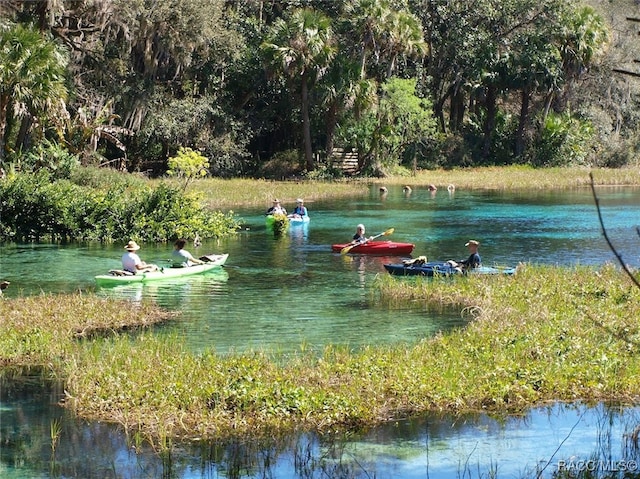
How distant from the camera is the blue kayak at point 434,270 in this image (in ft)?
79.0

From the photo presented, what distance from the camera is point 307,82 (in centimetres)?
5809

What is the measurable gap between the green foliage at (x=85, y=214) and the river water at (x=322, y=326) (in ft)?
3.65

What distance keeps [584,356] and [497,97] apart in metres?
61.3

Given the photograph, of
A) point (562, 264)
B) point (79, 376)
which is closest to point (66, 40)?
point (562, 264)

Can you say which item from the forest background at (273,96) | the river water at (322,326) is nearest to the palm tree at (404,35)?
the forest background at (273,96)

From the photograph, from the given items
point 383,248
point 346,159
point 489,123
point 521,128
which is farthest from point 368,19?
point 383,248

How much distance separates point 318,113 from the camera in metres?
60.5

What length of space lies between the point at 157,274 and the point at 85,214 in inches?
343

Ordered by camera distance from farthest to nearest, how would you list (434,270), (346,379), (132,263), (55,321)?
(434,270), (132,263), (55,321), (346,379)

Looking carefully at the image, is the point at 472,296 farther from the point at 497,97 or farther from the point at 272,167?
the point at 497,97

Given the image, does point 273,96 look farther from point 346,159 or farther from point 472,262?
point 472,262

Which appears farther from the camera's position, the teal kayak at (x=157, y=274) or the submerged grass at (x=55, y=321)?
the teal kayak at (x=157, y=274)

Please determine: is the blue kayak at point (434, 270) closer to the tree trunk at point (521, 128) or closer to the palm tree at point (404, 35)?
the palm tree at point (404, 35)

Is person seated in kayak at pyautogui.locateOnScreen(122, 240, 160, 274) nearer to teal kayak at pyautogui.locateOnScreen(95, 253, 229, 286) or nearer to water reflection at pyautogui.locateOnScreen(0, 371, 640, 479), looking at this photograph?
teal kayak at pyautogui.locateOnScreen(95, 253, 229, 286)
